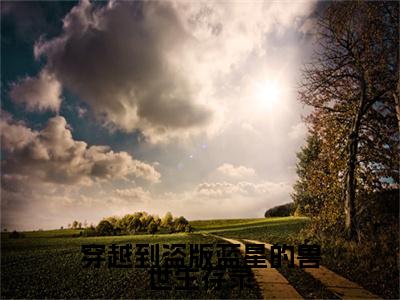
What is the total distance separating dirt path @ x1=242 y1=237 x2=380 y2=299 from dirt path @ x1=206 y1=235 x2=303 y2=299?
129 cm

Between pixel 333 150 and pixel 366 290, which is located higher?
pixel 333 150

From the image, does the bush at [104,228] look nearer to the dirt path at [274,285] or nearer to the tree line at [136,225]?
the tree line at [136,225]

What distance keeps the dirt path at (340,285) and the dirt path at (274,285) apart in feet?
4.23

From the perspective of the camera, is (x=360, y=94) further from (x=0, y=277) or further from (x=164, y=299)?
(x=0, y=277)

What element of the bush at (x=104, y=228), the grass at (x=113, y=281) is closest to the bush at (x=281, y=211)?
the bush at (x=104, y=228)

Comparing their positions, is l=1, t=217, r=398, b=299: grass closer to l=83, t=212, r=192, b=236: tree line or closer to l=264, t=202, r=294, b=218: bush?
l=83, t=212, r=192, b=236: tree line

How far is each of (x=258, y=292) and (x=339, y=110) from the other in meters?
13.1

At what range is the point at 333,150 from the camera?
18438 mm

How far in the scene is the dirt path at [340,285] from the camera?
9.60 metres

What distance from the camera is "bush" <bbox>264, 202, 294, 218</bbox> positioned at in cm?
5854

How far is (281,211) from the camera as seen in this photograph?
199ft

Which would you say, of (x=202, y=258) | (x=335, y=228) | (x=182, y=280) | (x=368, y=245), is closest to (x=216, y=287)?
(x=182, y=280)

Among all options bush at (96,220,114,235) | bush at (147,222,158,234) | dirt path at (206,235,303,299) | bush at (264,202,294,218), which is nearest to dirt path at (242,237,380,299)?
dirt path at (206,235,303,299)

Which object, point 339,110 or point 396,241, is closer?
point 396,241
